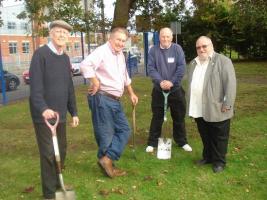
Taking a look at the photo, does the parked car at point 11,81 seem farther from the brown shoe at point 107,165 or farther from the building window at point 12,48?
the brown shoe at point 107,165

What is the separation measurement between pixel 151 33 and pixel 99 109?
15553mm

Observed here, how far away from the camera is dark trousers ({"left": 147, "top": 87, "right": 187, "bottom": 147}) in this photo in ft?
22.4

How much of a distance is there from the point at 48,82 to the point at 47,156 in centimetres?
82

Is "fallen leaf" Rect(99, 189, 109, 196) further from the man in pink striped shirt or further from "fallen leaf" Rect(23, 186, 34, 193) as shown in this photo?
"fallen leaf" Rect(23, 186, 34, 193)

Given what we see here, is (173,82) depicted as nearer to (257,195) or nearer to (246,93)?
(257,195)

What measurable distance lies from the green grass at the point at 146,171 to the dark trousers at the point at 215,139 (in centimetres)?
19

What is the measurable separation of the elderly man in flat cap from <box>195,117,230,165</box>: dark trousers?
1999 mm

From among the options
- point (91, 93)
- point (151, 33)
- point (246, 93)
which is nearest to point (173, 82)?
point (91, 93)

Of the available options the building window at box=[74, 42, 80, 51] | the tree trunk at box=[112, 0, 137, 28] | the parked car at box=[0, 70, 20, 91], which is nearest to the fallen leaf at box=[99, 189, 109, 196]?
the tree trunk at box=[112, 0, 137, 28]

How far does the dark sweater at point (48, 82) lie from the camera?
4645 millimetres

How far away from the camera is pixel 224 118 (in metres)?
5.71

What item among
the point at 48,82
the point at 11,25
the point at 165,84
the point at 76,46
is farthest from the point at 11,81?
the point at 11,25

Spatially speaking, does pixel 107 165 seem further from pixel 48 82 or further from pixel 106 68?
pixel 48 82

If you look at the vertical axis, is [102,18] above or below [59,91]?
above
